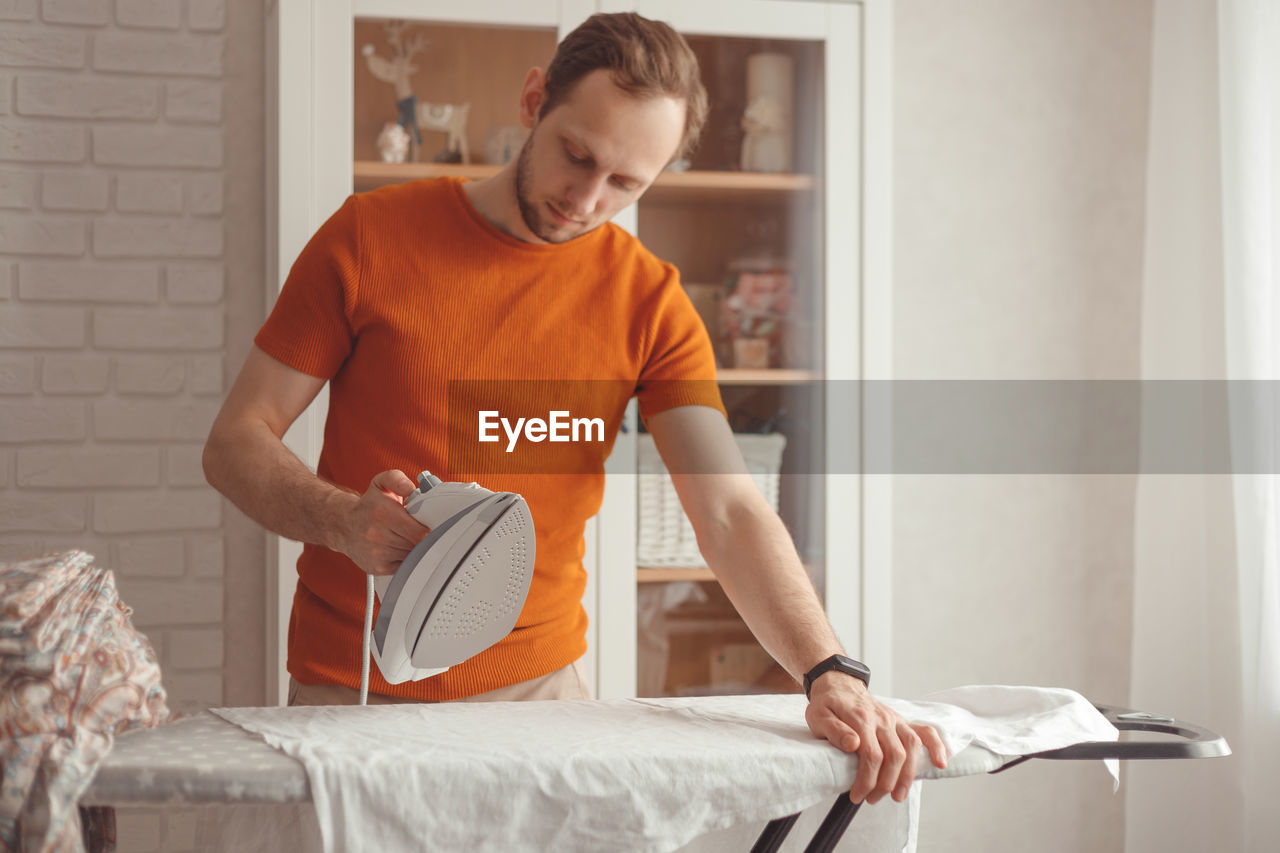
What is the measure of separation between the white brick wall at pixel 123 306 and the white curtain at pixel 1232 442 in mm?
1644

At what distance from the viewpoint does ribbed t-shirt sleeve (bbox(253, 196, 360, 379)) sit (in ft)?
3.71

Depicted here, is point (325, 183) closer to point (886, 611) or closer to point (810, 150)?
point (810, 150)

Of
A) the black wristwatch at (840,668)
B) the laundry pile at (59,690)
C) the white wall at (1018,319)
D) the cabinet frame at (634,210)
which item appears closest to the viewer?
the laundry pile at (59,690)

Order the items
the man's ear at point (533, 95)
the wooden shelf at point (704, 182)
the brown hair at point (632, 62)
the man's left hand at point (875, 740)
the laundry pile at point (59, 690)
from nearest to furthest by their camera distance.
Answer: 1. the laundry pile at point (59, 690)
2. the man's left hand at point (875, 740)
3. the brown hair at point (632, 62)
4. the man's ear at point (533, 95)
5. the wooden shelf at point (704, 182)

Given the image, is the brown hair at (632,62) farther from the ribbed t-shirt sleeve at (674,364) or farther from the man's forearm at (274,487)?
the man's forearm at (274,487)

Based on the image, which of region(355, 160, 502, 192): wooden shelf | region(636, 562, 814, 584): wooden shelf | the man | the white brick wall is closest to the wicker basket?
region(636, 562, 814, 584): wooden shelf

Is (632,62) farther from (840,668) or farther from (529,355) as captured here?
(840,668)

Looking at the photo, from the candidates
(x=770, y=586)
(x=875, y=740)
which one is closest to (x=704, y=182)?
(x=770, y=586)

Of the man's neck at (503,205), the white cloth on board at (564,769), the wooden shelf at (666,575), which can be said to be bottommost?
the white cloth on board at (564,769)

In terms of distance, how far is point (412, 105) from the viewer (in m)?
1.60

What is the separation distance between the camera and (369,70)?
5.10 ft

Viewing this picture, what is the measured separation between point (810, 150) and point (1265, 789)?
1261mm

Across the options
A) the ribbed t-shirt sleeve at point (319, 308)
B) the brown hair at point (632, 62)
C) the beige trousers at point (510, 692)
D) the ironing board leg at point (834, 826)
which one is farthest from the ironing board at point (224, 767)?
the brown hair at point (632, 62)

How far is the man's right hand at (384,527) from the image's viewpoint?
2.80 ft
